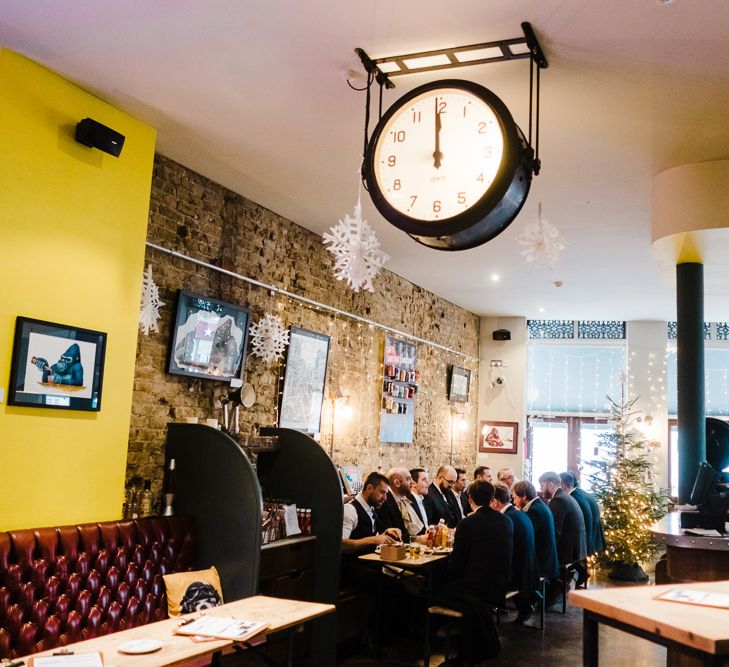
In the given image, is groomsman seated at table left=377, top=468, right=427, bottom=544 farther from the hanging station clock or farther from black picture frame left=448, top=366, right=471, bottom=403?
the hanging station clock

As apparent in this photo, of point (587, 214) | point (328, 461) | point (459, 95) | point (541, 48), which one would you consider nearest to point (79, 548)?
point (328, 461)

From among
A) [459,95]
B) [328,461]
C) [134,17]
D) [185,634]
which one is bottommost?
[185,634]

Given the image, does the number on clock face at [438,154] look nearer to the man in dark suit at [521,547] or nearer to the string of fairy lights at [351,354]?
the string of fairy lights at [351,354]

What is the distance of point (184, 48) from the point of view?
4160 millimetres

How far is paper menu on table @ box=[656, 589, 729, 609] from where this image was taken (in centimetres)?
282

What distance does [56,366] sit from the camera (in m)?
4.46

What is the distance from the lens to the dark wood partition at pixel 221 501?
502 cm

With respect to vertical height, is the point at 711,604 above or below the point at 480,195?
below

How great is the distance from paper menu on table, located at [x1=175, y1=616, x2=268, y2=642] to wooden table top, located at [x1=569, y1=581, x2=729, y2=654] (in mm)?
1398

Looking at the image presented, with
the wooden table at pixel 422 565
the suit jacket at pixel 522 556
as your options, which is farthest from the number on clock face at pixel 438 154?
the suit jacket at pixel 522 556

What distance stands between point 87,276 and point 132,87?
122 centimetres

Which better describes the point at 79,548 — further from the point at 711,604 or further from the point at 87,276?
the point at 711,604

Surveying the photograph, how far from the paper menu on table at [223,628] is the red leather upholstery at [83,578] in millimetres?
1070

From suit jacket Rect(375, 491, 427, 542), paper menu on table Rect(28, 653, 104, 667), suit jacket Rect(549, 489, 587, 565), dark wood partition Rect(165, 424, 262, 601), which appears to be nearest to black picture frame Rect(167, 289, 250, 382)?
dark wood partition Rect(165, 424, 262, 601)
